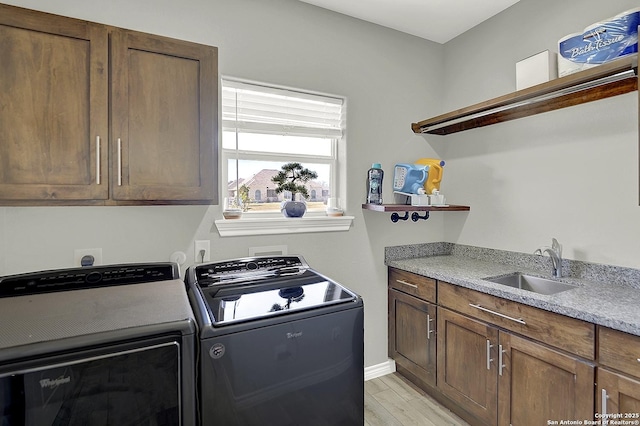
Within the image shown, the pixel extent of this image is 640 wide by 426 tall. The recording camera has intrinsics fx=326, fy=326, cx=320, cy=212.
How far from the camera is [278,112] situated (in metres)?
2.25

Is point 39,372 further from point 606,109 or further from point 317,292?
point 606,109

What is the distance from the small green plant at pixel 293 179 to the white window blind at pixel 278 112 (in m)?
0.25

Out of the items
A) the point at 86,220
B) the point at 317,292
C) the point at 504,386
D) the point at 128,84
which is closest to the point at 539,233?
the point at 504,386

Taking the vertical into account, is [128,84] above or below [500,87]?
below

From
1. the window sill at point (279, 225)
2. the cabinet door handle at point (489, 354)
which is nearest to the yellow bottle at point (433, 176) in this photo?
the window sill at point (279, 225)

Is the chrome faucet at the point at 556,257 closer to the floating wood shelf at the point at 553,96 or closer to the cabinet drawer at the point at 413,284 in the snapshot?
the cabinet drawer at the point at 413,284

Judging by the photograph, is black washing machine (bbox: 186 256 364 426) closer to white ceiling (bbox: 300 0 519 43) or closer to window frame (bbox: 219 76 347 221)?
window frame (bbox: 219 76 347 221)

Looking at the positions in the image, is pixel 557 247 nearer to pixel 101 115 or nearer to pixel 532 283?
pixel 532 283

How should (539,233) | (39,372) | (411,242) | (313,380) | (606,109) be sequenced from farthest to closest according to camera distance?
(411,242) → (539,233) → (606,109) → (313,380) → (39,372)

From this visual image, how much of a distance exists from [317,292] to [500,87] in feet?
6.63

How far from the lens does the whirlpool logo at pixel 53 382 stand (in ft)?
2.95

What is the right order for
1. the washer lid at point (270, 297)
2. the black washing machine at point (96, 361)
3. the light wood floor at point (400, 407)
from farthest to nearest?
the light wood floor at point (400, 407) → the washer lid at point (270, 297) → the black washing machine at point (96, 361)

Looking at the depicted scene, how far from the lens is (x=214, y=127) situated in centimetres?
159

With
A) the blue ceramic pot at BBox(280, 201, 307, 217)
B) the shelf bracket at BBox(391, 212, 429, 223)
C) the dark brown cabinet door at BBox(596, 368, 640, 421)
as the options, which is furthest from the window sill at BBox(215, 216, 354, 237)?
the dark brown cabinet door at BBox(596, 368, 640, 421)
